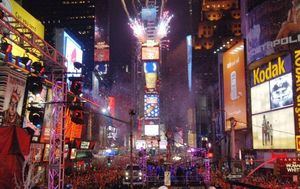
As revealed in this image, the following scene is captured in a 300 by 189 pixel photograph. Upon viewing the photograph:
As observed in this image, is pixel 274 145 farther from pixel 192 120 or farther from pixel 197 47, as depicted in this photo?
pixel 197 47

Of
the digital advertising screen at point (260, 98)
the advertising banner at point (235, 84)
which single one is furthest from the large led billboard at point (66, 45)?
the advertising banner at point (235, 84)

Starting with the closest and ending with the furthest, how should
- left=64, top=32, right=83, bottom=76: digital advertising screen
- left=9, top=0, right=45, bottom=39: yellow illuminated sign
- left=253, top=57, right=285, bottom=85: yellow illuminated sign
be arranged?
left=9, top=0, right=45, bottom=39: yellow illuminated sign, left=253, top=57, right=285, bottom=85: yellow illuminated sign, left=64, top=32, right=83, bottom=76: digital advertising screen

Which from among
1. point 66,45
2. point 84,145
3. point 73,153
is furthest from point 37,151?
point 66,45

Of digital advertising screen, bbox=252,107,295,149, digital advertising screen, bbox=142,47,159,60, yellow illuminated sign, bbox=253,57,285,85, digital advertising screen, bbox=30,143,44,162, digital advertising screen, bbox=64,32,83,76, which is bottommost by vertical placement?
digital advertising screen, bbox=30,143,44,162

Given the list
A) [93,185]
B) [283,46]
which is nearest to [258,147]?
[283,46]

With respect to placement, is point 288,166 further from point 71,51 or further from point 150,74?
point 150,74

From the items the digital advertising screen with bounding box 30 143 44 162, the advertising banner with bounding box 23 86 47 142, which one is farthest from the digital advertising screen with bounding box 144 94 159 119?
the advertising banner with bounding box 23 86 47 142

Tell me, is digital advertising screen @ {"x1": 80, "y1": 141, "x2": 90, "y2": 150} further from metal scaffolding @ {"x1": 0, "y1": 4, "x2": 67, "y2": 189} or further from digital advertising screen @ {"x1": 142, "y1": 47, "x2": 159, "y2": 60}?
digital advertising screen @ {"x1": 142, "y1": 47, "x2": 159, "y2": 60}
